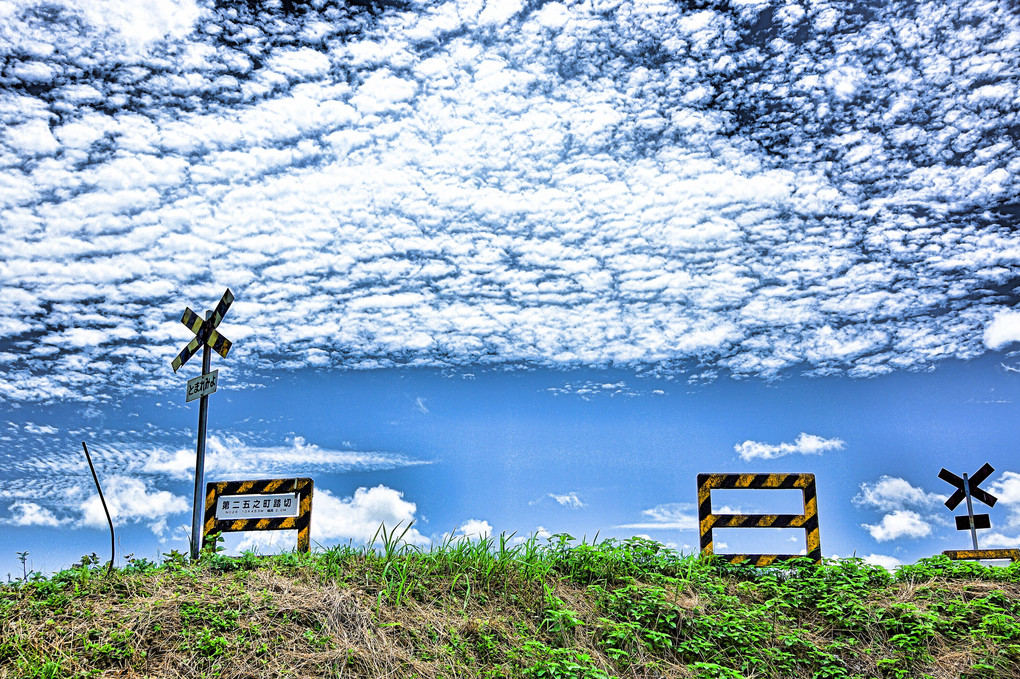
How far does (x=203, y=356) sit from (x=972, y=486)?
22647 millimetres

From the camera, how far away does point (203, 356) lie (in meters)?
11.5

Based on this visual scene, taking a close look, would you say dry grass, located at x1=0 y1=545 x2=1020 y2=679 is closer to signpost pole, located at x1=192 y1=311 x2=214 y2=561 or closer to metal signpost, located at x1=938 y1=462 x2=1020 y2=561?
signpost pole, located at x1=192 y1=311 x2=214 y2=561

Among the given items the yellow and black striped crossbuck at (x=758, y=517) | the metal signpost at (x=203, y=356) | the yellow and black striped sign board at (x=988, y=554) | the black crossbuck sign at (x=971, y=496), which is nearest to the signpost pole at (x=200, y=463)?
the metal signpost at (x=203, y=356)

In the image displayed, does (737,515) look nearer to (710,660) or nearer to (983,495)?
(710,660)

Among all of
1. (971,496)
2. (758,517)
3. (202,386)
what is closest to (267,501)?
(202,386)

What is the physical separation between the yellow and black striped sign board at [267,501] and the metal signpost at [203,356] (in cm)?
24

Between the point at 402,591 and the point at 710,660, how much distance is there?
382cm

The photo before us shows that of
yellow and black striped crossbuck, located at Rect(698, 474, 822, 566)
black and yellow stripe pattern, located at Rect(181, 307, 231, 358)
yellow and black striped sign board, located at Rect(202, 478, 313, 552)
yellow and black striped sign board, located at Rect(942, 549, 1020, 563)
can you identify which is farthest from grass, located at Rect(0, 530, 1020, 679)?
yellow and black striped sign board, located at Rect(942, 549, 1020, 563)

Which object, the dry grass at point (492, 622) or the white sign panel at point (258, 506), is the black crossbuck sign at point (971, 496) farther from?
the white sign panel at point (258, 506)

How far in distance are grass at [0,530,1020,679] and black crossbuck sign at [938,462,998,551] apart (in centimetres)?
1369

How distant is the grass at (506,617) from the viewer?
25.5 feet

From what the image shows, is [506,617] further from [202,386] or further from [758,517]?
[202,386]

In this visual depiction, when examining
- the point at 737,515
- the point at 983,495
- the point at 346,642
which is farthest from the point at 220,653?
the point at 983,495

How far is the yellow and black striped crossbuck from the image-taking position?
1091 cm
